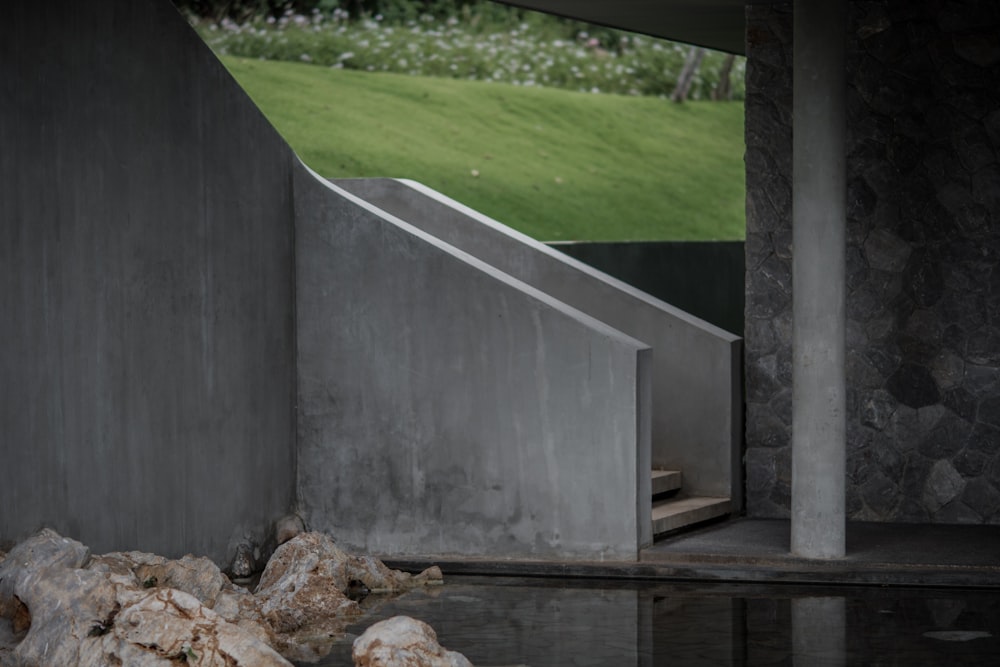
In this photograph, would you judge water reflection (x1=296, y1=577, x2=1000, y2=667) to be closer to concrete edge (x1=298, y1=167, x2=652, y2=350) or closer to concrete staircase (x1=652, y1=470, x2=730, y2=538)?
concrete staircase (x1=652, y1=470, x2=730, y2=538)

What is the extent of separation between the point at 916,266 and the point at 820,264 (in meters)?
1.69

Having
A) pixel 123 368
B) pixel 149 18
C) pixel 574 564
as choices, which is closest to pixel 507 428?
pixel 574 564

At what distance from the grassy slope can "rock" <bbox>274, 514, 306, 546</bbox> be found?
34.8 feet

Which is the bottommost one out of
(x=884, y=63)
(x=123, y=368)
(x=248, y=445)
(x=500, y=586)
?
(x=500, y=586)

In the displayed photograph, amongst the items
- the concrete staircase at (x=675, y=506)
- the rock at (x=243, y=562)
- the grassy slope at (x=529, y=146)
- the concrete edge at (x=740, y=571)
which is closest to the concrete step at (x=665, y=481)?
the concrete staircase at (x=675, y=506)

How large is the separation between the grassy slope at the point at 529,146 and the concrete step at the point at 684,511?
1058cm

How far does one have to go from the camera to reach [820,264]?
32.5ft

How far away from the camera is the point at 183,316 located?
9609 millimetres

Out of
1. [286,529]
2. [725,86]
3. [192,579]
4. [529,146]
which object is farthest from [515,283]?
[725,86]

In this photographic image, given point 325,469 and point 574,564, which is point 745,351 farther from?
point 325,469

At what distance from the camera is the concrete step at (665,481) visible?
11312 millimetres

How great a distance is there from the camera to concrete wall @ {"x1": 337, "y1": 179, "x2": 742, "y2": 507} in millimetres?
11609

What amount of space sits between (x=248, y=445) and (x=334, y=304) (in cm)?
120

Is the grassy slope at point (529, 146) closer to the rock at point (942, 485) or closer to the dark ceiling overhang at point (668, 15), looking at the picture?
the dark ceiling overhang at point (668, 15)
